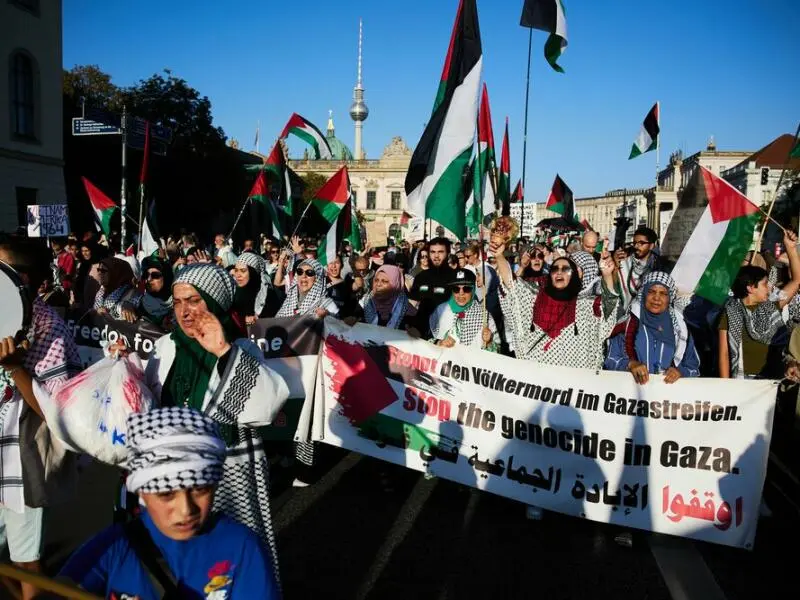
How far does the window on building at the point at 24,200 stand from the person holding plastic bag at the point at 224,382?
2524cm

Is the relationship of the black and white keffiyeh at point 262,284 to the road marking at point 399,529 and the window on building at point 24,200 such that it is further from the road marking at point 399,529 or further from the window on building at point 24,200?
the window on building at point 24,200

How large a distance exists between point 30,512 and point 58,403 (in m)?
0.73

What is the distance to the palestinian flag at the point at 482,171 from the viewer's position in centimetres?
566

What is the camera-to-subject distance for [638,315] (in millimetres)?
5199

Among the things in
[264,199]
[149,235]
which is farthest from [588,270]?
[149,235]

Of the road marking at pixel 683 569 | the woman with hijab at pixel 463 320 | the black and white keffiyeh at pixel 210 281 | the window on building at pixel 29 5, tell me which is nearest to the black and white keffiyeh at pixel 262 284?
the woman with hijab at pixel 463 320

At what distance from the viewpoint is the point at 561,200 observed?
56.9ft

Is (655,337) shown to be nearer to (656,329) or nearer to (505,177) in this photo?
(656,329)

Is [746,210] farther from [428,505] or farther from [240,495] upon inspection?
[240,495]

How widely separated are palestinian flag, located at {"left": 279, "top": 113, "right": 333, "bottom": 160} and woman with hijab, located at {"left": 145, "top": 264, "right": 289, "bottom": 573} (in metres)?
9.30

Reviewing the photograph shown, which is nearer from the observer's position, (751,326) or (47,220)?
(751,326)

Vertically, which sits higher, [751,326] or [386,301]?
[386,301]

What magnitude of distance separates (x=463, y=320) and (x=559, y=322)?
0.83 meters

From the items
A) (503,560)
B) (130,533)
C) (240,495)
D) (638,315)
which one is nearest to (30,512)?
(240,495)
